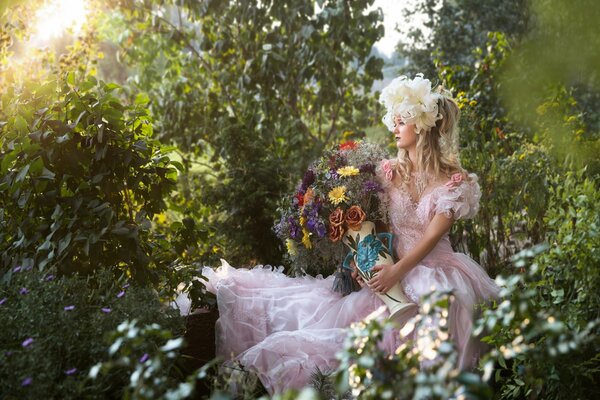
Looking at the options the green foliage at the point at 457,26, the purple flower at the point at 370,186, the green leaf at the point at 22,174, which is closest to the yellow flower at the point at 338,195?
the purple flower at the point at 370,186

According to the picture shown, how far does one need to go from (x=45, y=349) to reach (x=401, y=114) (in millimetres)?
1928

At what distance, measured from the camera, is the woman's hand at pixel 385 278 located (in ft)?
10.0

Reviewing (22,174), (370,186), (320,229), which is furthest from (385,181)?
(22,174)

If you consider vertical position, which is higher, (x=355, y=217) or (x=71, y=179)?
(x=71, y=179)

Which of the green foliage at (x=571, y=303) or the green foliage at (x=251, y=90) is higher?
the green foliage at (x=251, y=90)

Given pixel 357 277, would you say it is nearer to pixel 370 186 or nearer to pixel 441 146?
pixel 370 186

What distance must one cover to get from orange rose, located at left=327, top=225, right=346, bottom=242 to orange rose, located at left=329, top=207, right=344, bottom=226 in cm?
2

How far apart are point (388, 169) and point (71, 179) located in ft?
5.06

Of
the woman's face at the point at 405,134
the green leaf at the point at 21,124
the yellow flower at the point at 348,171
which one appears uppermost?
the green leaf at the point at 21,124

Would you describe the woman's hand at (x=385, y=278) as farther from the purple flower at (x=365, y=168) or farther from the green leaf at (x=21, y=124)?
the green leaf at (x=21, y=124)

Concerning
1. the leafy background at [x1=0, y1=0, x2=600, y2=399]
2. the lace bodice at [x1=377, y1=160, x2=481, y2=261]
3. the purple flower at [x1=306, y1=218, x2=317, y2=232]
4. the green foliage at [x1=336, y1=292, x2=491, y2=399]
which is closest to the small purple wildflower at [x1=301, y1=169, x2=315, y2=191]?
the purple flower at [x1=306, y1=218, x2=317, y2=232]

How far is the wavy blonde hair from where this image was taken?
324 cm

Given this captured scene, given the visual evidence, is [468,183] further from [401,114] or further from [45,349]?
[45,349]

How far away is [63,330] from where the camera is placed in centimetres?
223
